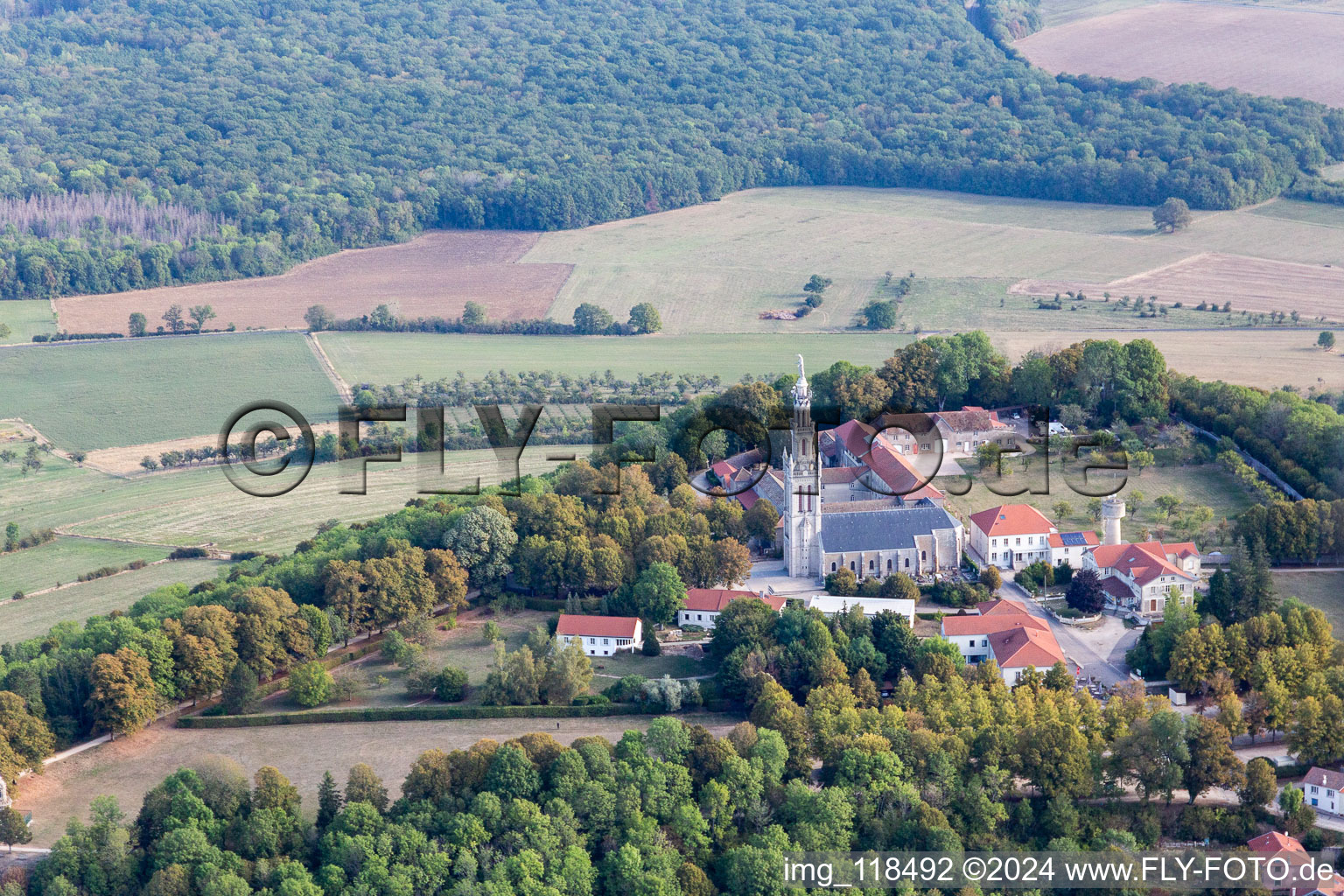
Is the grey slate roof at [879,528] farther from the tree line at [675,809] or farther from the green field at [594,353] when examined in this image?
the green field at [594,353]

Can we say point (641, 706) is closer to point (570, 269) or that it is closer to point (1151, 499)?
point (1151, 499)

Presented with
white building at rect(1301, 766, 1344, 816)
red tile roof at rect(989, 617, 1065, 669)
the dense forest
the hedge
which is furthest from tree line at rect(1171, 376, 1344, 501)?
the dense forest

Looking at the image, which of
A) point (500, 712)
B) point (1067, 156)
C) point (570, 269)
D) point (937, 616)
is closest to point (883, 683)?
point (937, 616)

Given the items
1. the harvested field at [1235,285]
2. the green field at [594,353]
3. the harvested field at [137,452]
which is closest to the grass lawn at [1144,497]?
the green field at [594,353]

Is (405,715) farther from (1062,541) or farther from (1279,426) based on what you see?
(1279,426)

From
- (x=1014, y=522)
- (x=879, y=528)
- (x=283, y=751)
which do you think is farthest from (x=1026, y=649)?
(x=283, y=751)
